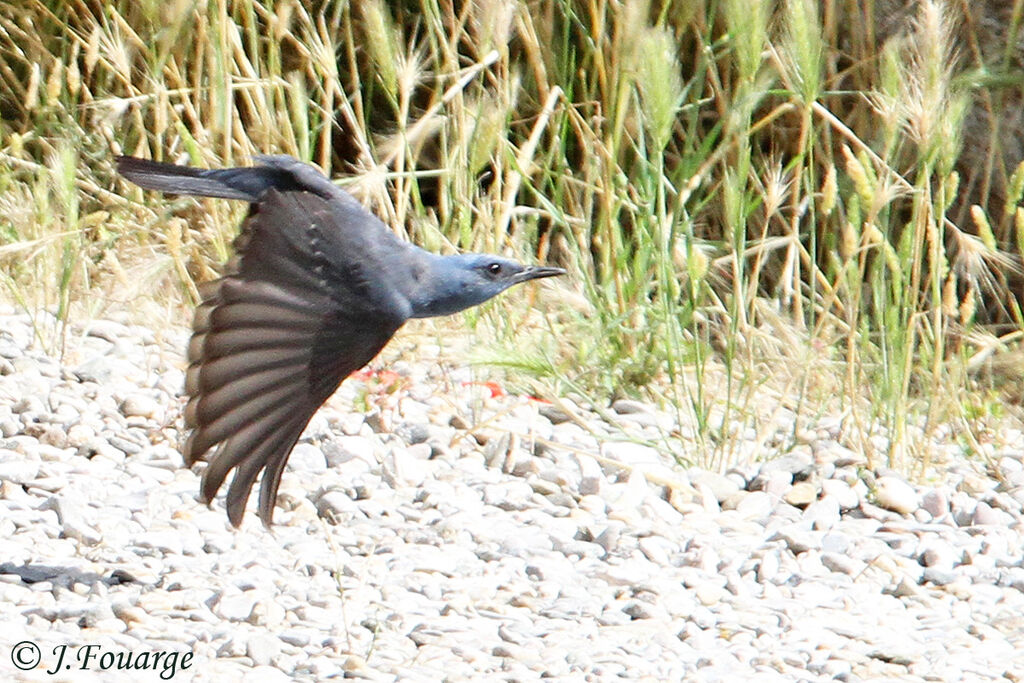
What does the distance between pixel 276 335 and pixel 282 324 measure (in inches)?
0.9

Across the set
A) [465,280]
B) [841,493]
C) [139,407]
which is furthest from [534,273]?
[139,407]

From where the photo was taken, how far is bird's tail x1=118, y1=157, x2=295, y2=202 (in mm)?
3283

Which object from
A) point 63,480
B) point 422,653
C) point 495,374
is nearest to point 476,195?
point 495,374

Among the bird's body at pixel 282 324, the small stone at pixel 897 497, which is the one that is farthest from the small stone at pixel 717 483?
the bird's body at pixel 282 324

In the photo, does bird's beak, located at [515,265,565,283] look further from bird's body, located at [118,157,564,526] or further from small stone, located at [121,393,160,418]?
small stone, located at [121,393,160,418]

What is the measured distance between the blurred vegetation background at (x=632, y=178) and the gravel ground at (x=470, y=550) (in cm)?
16

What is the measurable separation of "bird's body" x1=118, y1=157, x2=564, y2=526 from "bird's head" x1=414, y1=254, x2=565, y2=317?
58 mm

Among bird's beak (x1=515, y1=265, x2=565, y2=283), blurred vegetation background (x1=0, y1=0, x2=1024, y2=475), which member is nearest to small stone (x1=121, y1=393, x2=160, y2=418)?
blurred vegetation background (x1=0, y1=0, x2=1024, y2=475)

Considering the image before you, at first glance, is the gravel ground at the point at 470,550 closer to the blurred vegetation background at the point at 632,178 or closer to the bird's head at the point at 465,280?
the blurred vegetation background at the point at 632,178

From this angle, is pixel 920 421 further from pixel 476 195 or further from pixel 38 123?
pixel 38 123

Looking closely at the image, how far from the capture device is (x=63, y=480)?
3391 millimetres

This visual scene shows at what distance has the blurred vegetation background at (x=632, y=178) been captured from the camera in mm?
3725

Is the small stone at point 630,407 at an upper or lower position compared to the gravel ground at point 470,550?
upper

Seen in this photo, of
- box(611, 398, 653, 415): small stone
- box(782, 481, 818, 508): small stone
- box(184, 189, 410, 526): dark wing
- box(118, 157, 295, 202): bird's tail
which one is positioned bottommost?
box(782, 481, 818, 508): small stone
